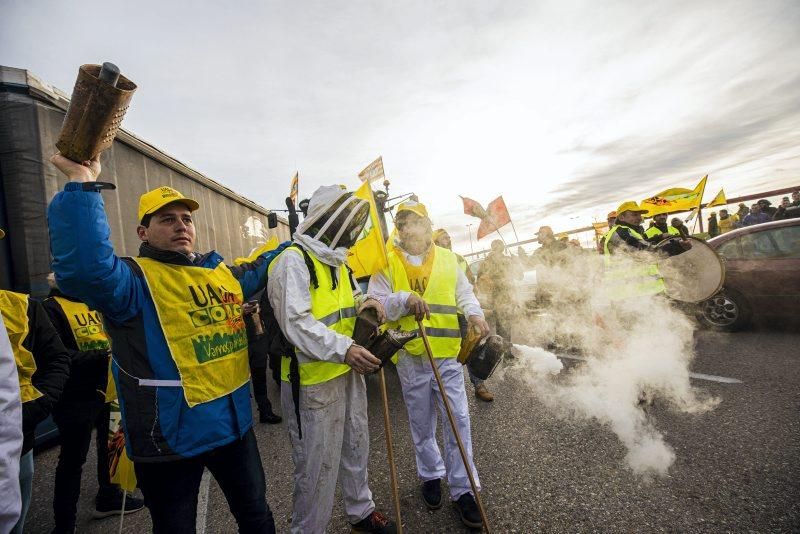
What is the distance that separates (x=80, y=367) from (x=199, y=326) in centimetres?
195

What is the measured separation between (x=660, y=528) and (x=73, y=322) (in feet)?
15.1

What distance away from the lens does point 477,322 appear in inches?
109

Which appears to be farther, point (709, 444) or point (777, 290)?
point (777, 290)

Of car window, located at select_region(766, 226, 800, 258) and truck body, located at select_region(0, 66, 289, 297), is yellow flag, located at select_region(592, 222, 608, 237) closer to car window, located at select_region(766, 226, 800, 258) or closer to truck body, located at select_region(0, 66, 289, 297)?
car window, located at select_region(766, 226, 800, 258)

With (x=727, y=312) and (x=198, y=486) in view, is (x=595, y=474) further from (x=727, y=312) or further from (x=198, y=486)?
(x=727, y=312)

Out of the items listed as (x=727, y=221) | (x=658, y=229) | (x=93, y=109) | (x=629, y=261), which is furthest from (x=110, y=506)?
(x=727, y=221)

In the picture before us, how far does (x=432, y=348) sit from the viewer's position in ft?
8.85

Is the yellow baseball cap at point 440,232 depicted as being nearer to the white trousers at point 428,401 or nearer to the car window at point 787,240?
the white trousers at point 428,401

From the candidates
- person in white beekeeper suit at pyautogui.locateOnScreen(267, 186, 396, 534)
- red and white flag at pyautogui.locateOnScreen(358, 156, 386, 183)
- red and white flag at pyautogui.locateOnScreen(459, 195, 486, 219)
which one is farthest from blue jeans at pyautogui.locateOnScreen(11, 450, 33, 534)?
red and white flag at pyautogui.locateOnScreen(459, 195, 486, 219)

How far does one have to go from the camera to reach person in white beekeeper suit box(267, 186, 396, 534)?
190 cm

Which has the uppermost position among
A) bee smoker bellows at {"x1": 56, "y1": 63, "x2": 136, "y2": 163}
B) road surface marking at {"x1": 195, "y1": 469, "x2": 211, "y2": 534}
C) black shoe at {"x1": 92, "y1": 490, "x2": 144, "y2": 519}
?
bee smoker bellows at {"x1": 56, "y1": 63, "x2": 136, "y2": 163}

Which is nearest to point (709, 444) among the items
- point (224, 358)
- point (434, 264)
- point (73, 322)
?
point (434, 264)

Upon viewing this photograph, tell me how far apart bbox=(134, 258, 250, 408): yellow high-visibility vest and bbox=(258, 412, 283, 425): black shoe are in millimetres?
3078

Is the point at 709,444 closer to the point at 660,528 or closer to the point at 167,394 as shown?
the point at 660,528
